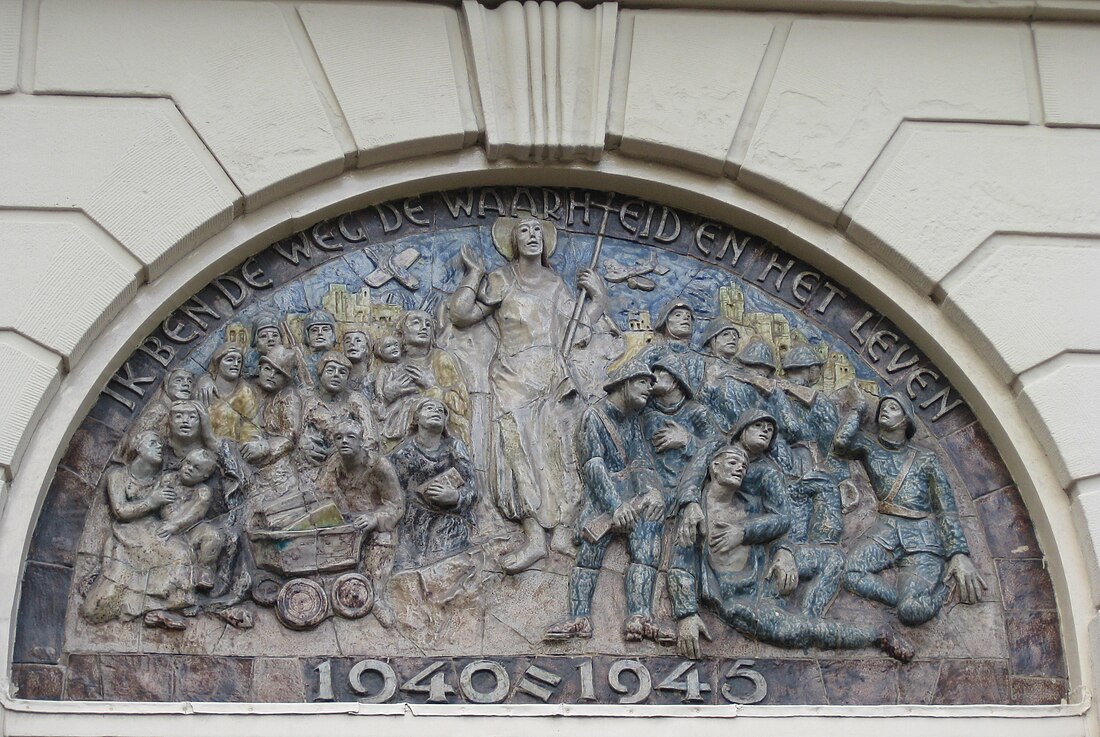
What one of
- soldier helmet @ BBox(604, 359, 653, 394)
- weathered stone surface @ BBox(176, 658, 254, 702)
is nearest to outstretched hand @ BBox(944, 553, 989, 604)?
soldier helmet @ BBox(604, 359, 653, 394)

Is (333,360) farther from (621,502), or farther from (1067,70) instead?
(1067,70)

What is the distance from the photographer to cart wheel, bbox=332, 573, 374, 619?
7.41 m

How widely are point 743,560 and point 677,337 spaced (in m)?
1.12

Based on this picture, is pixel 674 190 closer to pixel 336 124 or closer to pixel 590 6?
pixel 590 6

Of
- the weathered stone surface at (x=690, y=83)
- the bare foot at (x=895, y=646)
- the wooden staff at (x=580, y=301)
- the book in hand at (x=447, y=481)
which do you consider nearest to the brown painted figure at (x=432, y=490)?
the book in hand at (x=447, y=481)

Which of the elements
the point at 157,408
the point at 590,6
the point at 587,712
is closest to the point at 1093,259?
the point at 590,6

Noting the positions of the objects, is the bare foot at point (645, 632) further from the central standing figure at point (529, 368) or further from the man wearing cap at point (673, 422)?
the man wearing cap at point (673, 422)

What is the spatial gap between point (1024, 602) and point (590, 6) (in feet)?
11.3

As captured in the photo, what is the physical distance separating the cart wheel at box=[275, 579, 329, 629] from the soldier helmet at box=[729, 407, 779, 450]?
78.2 inches

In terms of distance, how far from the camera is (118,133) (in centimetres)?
785

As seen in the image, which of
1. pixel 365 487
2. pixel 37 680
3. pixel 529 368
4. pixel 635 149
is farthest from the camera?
pixel 635 149

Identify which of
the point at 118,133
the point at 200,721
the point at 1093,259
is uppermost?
the point at 118,133

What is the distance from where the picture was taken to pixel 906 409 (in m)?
7.97

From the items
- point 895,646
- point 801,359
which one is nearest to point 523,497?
point 801,359
